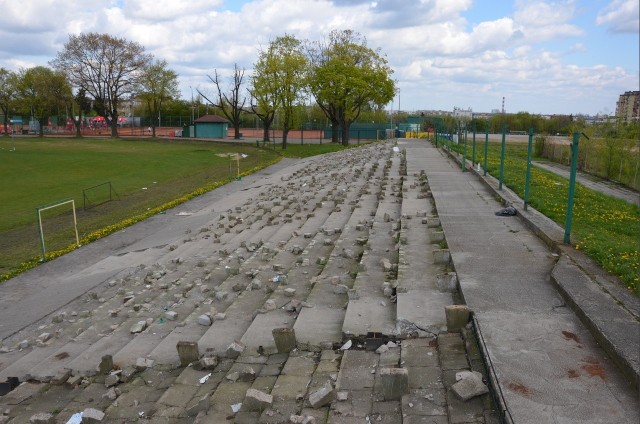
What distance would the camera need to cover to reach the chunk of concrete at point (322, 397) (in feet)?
14.1

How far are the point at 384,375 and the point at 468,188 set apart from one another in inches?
423

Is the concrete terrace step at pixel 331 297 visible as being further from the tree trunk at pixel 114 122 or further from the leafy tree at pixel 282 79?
the tree trunk at pixel 114 122

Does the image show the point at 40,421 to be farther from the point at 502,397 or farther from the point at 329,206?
the point at 329,206

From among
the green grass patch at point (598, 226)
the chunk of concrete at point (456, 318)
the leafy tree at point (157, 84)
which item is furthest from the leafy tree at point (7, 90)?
the chunk of concrete at point (456, 318)

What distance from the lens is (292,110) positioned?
53.7m

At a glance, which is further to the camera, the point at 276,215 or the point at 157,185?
the point at 157,185

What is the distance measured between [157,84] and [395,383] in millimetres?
77770

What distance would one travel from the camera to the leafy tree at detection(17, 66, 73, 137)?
7381cm

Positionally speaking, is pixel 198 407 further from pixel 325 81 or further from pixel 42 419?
pixel 325 81

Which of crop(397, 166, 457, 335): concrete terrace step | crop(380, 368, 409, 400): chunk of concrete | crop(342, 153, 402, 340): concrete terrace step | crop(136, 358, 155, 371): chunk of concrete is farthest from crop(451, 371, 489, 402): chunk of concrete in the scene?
crop(136, 358, 155, 371): chunk of concrete

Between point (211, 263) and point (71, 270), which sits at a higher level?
point (211, 263)

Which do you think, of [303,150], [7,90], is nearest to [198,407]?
[303,150]

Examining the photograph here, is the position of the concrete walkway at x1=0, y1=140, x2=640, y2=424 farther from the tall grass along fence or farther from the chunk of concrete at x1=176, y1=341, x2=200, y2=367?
the tall grass along fence

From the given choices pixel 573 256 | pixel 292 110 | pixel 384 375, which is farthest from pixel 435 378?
pixel 292 110
